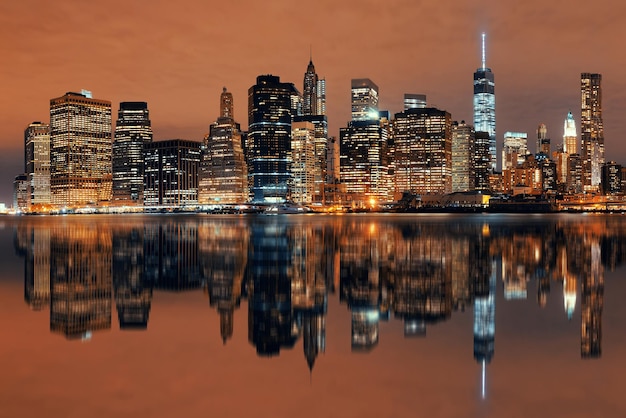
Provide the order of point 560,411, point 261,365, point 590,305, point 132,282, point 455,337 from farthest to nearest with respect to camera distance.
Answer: point 132,282
point 590,305
point 455,337
point 261,365
point 560,411

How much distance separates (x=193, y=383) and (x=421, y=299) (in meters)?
10.9

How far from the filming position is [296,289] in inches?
877

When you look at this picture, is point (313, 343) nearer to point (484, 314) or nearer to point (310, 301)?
point (310, 301)

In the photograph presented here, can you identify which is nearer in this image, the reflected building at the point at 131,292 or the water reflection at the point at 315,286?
the water reflection at the point at 315,286

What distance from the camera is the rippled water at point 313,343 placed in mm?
9828

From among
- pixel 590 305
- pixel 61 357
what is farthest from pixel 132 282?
pixel 590 305

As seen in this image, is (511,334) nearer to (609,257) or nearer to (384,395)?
(384,395)

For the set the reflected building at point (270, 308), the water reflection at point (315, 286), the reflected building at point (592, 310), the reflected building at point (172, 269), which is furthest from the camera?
the reflected building at point (172, 269)

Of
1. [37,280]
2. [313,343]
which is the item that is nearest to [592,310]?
[313,343]

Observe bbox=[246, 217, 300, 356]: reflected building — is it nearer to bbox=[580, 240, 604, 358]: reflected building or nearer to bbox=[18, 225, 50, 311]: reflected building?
bbox=[580, 240, 604, 358]: reflected building

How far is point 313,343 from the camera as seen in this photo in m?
13.8

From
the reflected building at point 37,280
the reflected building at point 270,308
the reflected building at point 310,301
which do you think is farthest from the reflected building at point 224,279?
the reflected building at point 37,280

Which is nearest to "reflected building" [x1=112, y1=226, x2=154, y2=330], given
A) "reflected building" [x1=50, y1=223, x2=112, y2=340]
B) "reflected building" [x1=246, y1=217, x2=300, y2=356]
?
"reflected building" [x1=50, y1=223, x2=112, y2=340]

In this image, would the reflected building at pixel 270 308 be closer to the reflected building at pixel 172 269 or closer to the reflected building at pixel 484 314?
the reflected building at pixel 172 269
